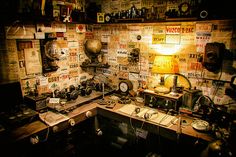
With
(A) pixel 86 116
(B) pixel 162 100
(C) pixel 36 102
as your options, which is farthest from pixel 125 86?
(C) pixel 36 102

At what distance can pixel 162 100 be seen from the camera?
3076 millimetres

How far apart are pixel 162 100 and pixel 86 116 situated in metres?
1.29

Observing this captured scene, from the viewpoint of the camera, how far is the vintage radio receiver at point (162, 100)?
2.96 meters

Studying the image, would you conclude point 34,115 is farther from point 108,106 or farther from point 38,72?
point 108,106

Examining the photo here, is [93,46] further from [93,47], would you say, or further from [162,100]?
[162,100]

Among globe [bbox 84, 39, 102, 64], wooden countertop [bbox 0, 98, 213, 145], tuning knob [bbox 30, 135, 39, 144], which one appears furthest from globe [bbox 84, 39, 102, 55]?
tuning knob [bbox 30, 135, 39, 144]

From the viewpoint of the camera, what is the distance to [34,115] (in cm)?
266

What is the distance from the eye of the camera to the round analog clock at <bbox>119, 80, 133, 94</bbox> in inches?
145

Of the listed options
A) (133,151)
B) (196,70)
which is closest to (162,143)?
(133,151)

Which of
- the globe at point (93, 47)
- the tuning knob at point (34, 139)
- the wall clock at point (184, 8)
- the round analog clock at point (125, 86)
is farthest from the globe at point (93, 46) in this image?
the tuning knob at point (34, 139)

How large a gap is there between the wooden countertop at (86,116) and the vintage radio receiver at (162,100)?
25cm

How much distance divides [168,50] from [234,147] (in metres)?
1.76

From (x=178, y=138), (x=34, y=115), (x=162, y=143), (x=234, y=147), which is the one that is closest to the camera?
(x=234, y=147)

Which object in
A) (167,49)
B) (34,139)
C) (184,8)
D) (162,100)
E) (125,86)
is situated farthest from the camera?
(125,86)
